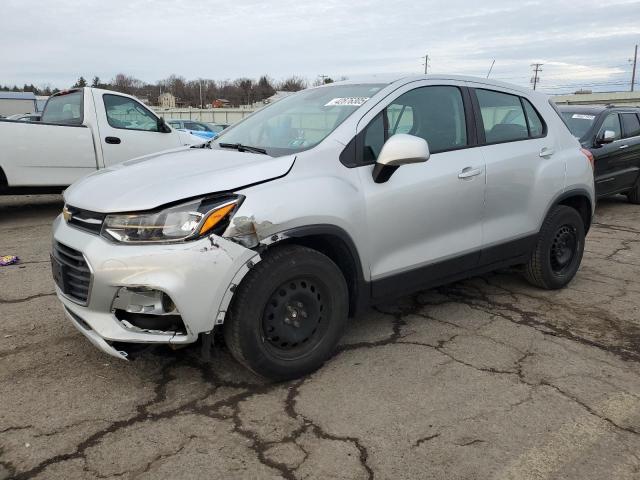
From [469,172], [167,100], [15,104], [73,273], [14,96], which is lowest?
[73,273]

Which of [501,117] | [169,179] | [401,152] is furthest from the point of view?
[501,117]

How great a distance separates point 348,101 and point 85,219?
5.84 feet

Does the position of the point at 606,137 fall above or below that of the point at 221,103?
below

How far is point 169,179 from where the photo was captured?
9.34 feet

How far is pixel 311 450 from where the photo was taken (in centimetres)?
247

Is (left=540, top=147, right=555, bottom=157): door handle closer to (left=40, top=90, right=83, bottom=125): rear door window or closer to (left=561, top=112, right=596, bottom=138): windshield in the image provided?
(left=561, top=112, right=596, bottom=138): windshield

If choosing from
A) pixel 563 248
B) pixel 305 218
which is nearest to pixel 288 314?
pixel 305 218

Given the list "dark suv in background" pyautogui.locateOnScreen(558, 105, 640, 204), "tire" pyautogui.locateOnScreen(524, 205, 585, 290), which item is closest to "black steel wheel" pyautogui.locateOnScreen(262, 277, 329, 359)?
"tire" pyautogui.locateOnScreen(524, 205, 585, 290)

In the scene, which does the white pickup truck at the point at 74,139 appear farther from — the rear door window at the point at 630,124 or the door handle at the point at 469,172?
the rear door window at the point at 630,124

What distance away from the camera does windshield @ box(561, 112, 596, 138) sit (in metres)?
8.54

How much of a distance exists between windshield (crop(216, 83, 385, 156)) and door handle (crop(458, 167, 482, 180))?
813mm

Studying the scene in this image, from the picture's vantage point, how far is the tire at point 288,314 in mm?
2758

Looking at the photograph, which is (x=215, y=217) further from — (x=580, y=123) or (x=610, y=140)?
(x=580, y=123)

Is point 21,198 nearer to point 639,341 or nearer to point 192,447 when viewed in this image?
point 192,447
